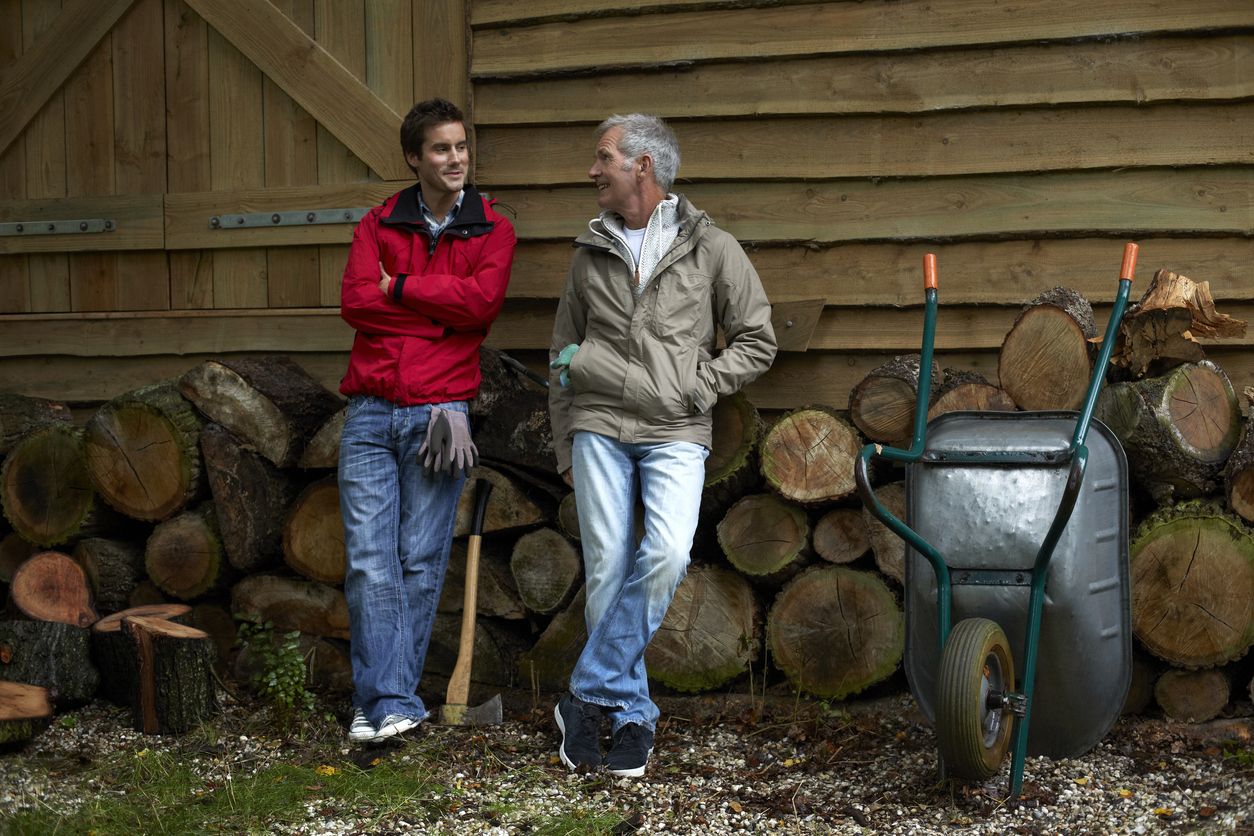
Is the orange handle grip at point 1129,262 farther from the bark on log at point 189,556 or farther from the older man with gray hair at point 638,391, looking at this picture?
the bark on log at point 189,556

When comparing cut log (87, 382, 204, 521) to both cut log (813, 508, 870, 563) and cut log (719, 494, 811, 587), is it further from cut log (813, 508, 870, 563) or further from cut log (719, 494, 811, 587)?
cut log (813, 508, 870, 563)

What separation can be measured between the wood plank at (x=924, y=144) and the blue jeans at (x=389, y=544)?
3.97 ft

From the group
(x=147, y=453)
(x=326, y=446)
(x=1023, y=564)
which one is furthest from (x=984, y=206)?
(x=147, y=453)

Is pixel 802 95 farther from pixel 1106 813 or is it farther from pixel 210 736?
pixel 210 736

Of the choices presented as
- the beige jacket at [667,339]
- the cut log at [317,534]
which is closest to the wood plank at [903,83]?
the beige jacket at [667,339]

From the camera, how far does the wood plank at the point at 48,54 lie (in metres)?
5.40

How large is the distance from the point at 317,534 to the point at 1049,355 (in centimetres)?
251

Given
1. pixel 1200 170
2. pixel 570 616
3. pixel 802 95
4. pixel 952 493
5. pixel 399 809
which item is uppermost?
pixel 802 95

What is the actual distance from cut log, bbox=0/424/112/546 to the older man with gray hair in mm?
2033

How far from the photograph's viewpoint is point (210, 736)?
14.1 feet

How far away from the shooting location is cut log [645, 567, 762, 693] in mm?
4391

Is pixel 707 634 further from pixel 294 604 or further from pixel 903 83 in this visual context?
pixel 903 83

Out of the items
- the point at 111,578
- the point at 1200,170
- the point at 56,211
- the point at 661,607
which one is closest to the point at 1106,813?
the point at 661,607

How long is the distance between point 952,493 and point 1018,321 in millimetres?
695
